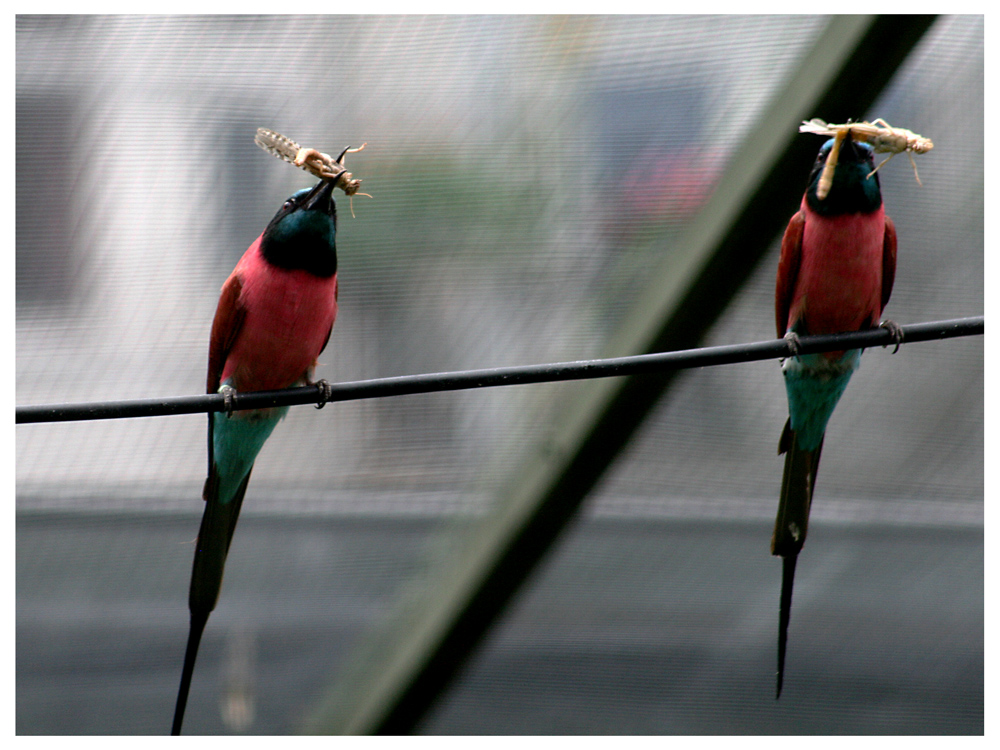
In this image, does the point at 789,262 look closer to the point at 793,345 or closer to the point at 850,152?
the point at 850,152

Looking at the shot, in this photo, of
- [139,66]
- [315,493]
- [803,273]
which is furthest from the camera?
[315,493]

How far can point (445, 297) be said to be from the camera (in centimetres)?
176

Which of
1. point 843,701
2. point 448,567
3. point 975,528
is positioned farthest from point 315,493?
point 975,528

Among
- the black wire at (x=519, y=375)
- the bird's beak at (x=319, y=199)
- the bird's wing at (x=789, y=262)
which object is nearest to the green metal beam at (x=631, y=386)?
the bird's wing at (x=789, y=262)

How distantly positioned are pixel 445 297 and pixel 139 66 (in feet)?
2.64

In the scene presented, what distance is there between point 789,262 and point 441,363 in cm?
77

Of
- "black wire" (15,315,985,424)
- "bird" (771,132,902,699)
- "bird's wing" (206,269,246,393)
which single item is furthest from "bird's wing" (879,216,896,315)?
"bird's wing" (206,269,246,393)

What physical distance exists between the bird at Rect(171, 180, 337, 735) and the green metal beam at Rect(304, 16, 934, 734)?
0.43m

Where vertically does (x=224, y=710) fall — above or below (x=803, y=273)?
below

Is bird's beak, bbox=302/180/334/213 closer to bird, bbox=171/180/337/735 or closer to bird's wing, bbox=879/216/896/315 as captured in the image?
bird, bbox=171/180/337/735

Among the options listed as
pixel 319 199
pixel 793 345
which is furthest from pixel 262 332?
pixel 793 345

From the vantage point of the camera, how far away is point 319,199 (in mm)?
1303

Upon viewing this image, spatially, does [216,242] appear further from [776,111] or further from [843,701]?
[843,701]

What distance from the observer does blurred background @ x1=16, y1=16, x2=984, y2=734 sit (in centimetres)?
168
